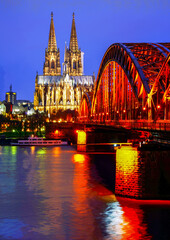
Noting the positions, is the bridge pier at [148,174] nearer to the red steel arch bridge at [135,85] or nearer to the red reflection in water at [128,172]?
the red reflection in water at [128,172]

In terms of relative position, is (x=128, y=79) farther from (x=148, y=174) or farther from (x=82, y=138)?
(x=82, y=138)

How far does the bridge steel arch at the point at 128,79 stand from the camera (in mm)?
56516

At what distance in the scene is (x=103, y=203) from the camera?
3869 cm

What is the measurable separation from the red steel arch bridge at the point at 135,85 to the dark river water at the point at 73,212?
6.91m

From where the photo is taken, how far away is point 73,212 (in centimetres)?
3609

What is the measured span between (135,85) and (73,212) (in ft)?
91.9

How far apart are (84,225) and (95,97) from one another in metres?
68.0

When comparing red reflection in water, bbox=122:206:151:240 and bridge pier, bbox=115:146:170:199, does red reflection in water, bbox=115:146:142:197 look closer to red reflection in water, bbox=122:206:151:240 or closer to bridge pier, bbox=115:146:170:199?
bridge pier, bbox=115:146:170:199

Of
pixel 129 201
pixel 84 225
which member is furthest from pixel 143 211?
pixel 84 225

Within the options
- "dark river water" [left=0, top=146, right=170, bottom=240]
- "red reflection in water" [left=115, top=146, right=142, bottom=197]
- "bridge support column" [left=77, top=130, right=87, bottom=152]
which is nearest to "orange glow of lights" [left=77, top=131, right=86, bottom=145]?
"bridge support column" [left=77, top=130, right=87, bottom=152]

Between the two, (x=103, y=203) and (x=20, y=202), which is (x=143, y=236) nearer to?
(x=103, y=203)

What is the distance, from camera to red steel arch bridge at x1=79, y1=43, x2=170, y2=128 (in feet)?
157

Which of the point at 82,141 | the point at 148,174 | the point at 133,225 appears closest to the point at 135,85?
the point at 148,174

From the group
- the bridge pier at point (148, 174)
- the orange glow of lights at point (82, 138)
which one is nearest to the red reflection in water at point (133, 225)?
the bridge pier at point (148, 174)
